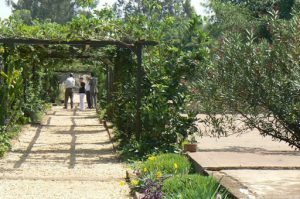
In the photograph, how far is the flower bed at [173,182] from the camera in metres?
5.29

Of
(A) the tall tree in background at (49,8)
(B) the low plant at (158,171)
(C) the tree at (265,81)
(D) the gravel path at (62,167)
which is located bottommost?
(D) the gravel path at (62,167)

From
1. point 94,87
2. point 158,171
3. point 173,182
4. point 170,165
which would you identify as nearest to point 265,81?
point 173,182

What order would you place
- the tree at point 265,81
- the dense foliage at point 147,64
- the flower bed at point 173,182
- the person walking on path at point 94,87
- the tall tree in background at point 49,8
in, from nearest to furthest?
the tree at point 265,81 → the flower bed at point 173,182 → the dense foliage at point 147,64 → the person walking on path at point 94,87 → the tall tree in background at point 49,8

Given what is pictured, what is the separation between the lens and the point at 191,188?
5.54m

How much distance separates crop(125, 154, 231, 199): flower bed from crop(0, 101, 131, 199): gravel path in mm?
362

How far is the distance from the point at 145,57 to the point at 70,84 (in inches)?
544

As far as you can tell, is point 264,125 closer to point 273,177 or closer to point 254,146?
point 273,177

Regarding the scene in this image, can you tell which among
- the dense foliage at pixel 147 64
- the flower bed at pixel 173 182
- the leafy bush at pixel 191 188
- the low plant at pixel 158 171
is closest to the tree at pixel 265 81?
the flower bed at pixel 173 182

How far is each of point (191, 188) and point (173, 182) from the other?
0.54 m

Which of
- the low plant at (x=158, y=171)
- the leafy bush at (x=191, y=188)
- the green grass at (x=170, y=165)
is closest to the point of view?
the leafy bush at (x=191, y=188)

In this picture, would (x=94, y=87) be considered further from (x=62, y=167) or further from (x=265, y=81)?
(x=265, y=81)

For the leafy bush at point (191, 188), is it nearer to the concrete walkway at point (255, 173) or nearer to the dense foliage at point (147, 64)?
Result: the concrete walkway at point (255, 173)

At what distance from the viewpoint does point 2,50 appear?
1279 cm

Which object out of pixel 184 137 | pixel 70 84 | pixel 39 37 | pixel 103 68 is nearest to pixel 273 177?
pixel 184 137
